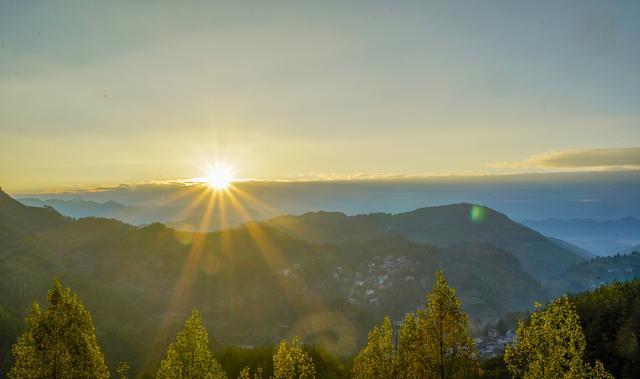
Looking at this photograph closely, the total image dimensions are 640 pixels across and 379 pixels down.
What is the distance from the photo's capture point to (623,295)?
109625 millimetres

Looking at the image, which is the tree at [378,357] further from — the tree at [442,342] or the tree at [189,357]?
the tree at [189,357]

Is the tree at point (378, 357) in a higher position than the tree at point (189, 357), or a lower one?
lower

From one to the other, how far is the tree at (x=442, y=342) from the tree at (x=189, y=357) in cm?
1772

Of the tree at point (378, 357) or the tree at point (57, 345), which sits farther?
the tree at point (378, 357)

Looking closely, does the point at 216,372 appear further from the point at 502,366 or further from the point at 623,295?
the point at 502,366

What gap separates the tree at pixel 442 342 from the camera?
114 ft

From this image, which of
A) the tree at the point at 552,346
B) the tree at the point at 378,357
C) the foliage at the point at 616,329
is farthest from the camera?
the foliage at the point at 616,329

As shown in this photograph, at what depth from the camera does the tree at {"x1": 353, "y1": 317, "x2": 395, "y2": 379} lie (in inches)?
1607

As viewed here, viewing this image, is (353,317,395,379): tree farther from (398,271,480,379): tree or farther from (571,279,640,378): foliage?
(571,279,640,378): foliage

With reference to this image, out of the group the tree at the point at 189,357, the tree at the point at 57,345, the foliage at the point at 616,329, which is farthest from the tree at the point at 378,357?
Answer: the foliage at the point at 616,329

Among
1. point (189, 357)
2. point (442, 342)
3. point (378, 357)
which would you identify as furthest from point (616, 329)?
point (189, 357)

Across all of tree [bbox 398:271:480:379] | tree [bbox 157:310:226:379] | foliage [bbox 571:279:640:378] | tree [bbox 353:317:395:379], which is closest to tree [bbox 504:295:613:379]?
tree [bbox 398:271:480:379]

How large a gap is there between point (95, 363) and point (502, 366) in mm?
134705

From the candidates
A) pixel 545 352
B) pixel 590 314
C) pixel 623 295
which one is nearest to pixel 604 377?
pixel 545 352
